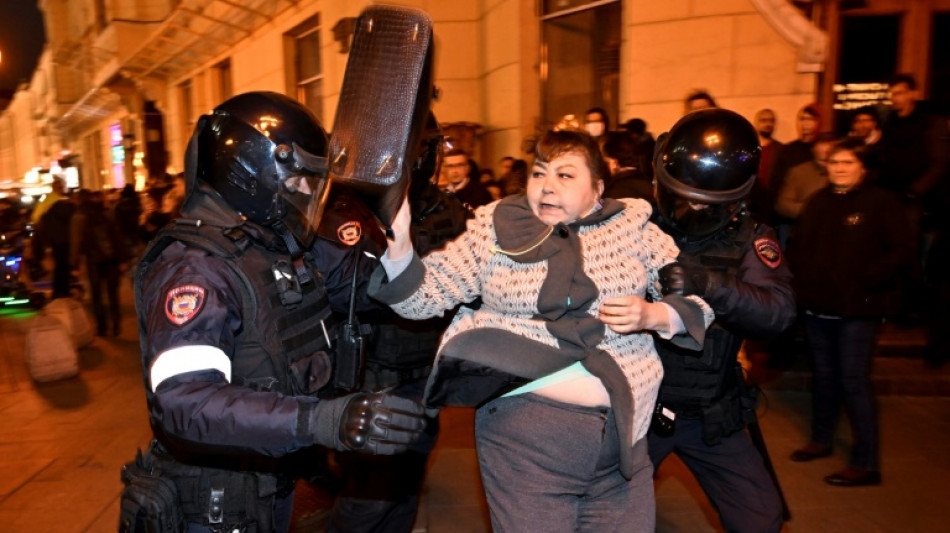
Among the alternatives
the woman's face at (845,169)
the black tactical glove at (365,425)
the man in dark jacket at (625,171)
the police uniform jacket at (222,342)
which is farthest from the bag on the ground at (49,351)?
the woman's face at (845,169)

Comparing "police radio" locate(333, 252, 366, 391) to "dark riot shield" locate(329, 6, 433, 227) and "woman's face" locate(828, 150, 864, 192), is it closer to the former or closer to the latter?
"dark riot shield" locate(329, 6, 433, 227)

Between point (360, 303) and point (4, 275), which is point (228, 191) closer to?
point (360, 303)

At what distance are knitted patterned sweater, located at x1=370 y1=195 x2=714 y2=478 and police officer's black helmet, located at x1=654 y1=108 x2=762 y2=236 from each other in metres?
0.46

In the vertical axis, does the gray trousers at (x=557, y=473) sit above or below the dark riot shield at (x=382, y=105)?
below

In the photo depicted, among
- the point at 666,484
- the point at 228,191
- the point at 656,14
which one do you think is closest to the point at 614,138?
the point at 666,484

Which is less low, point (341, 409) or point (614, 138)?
point (614, 138)

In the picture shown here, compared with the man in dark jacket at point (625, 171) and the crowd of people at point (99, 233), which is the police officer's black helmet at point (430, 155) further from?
the crowd of people at point (99, 233)

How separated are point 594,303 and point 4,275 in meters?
12.4

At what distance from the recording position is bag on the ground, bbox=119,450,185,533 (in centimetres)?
200

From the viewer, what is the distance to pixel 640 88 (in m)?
7.76

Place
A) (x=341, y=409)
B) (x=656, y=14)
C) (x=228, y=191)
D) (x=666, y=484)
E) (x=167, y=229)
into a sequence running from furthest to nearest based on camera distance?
(x=656, y=14) → (x=666, y=484) → (x=228, y=191) → (x=167, y=229) → (x=341, y=409)

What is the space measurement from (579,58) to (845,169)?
17.6 feet

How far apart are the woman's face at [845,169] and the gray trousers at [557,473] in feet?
9.63

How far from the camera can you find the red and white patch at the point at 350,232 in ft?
9.23
